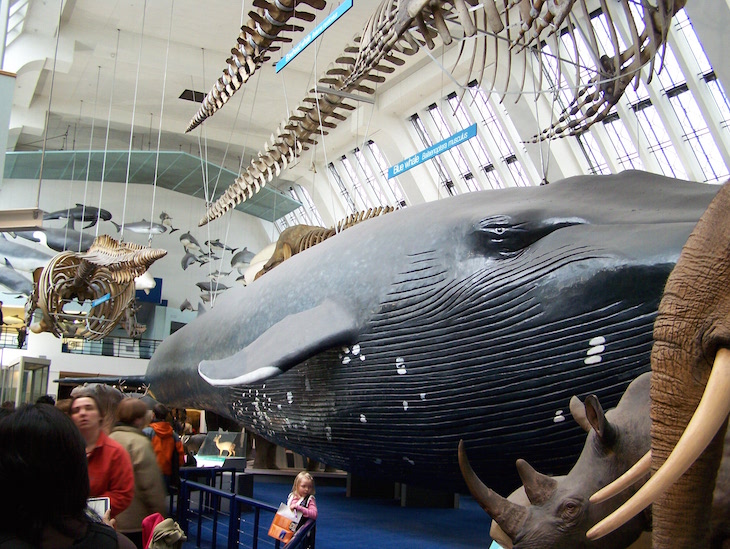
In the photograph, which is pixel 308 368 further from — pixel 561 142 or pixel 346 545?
pixel 561 142

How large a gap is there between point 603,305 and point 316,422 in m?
2.26

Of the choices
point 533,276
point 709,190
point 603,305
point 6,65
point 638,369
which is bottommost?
point 638,369

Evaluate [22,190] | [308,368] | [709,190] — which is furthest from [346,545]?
[22,190]

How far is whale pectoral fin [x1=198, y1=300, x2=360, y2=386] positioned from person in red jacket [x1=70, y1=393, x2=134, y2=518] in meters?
0.88

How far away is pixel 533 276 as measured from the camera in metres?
3.45

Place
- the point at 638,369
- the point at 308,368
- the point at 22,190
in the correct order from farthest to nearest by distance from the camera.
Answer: the point at 22,190
the point at 308,368
the point at 638,369

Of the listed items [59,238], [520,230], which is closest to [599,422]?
[520,230]

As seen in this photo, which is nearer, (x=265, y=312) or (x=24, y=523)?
(x=24, y=523)

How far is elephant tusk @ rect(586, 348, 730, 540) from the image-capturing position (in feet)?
5.23

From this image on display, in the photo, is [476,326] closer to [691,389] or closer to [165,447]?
[691,389]

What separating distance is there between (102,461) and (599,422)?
234 centimetres

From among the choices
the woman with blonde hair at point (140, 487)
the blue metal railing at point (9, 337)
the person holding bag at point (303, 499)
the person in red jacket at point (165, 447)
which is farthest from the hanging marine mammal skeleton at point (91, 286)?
the woman with blonde hair at point (140, 487)

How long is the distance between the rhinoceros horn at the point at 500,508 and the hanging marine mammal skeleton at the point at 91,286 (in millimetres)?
13809

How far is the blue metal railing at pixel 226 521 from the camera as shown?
5.01m
